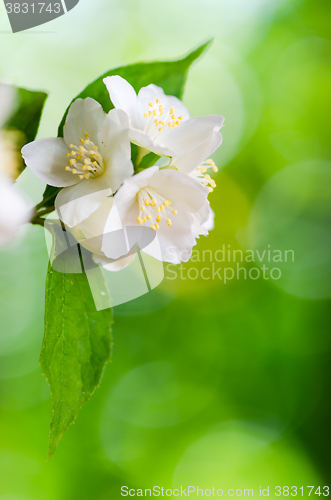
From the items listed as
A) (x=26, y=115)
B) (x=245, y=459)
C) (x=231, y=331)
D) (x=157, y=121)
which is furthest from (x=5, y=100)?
(x=245, y=459)

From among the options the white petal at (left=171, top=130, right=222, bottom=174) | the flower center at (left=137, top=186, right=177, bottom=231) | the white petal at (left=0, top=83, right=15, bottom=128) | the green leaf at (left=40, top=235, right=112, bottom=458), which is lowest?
the green leaf at (left=40, top=235, right=112, bottom=458)

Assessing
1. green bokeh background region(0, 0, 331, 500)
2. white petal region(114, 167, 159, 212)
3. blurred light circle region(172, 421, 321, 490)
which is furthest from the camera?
blurred light circle region(172, 421, 321, 490)

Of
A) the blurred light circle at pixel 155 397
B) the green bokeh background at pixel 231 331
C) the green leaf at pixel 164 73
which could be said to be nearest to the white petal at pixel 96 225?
the green leaf at pixel 164 73

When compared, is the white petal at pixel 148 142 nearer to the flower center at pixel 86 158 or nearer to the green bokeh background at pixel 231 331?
the flower center at pixel 86 158

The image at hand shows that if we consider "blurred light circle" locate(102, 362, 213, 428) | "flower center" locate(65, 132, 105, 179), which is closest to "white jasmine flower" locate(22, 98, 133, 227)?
"flower center" locate(65, 132, 105, 179)

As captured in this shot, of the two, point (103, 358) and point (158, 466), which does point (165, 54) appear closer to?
point (103, 358)

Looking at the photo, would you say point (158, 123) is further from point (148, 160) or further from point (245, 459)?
point (245, 459)

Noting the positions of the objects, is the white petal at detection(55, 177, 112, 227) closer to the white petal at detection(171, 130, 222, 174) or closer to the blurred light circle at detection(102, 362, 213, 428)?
the white petal at detection(171, 130, 222, 174)
